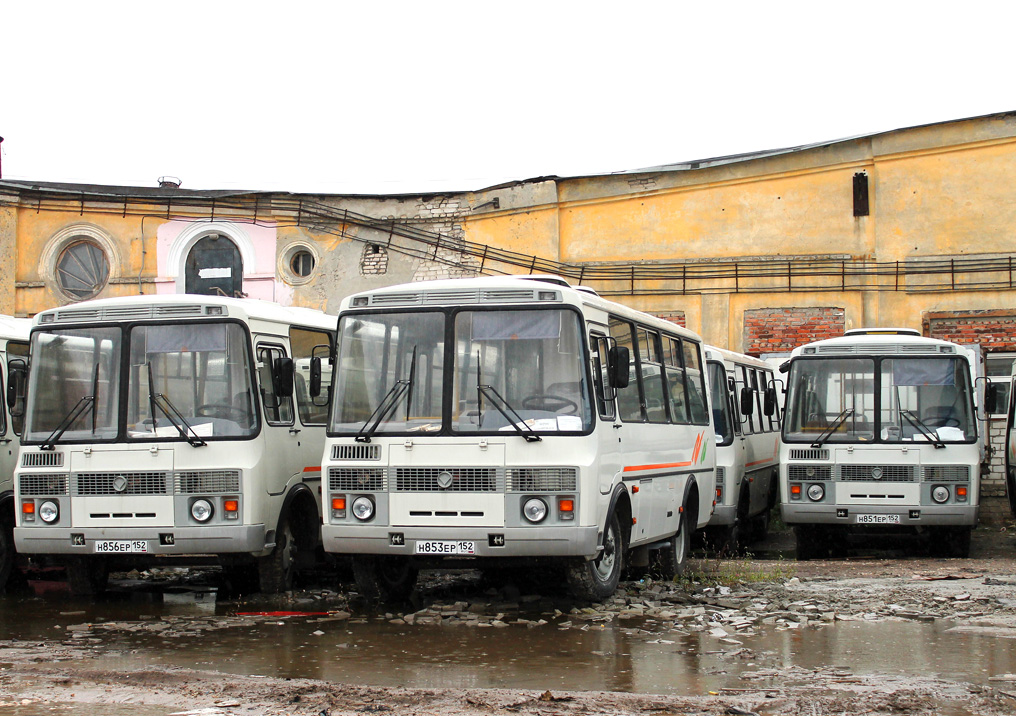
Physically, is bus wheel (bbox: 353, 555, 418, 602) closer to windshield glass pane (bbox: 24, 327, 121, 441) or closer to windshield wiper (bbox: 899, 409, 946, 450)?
windshield glass pane (bbox: 24, 327, 121, 441)

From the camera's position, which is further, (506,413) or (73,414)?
(73,414)

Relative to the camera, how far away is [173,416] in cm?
1041

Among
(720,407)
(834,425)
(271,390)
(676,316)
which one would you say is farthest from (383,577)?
(676,316)

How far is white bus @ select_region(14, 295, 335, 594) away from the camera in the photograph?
10.3 meters

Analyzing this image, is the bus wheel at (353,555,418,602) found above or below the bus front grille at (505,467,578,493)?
below

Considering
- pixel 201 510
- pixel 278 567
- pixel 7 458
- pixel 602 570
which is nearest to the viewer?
pixel 602 570

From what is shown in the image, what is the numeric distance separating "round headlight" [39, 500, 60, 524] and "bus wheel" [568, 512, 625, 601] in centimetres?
429

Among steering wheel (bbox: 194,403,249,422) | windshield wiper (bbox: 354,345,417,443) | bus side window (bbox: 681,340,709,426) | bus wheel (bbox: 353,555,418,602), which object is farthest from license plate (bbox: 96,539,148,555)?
bus side window (bbox: 681,340,709,426)

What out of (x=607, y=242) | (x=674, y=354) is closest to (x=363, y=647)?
(x=674, y=354)

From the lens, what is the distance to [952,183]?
74.6 feet

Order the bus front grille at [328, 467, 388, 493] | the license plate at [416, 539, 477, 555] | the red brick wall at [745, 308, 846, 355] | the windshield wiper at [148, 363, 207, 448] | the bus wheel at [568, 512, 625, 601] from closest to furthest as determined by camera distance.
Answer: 1. the license plate at [416, 539, 477, 555]
2. the bus front grille at [328, 467, 388, 493]
3. the bus wheel at [568, 512, 625, 601]
4. the windshield wiper at [148, 363, 207, 448]
5. the red brick wall at [745, 308, 846, 355]

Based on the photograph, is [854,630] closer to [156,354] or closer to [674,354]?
[674,354]

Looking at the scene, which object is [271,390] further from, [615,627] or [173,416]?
[615,627]

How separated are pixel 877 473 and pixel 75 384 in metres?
→ 8.77
